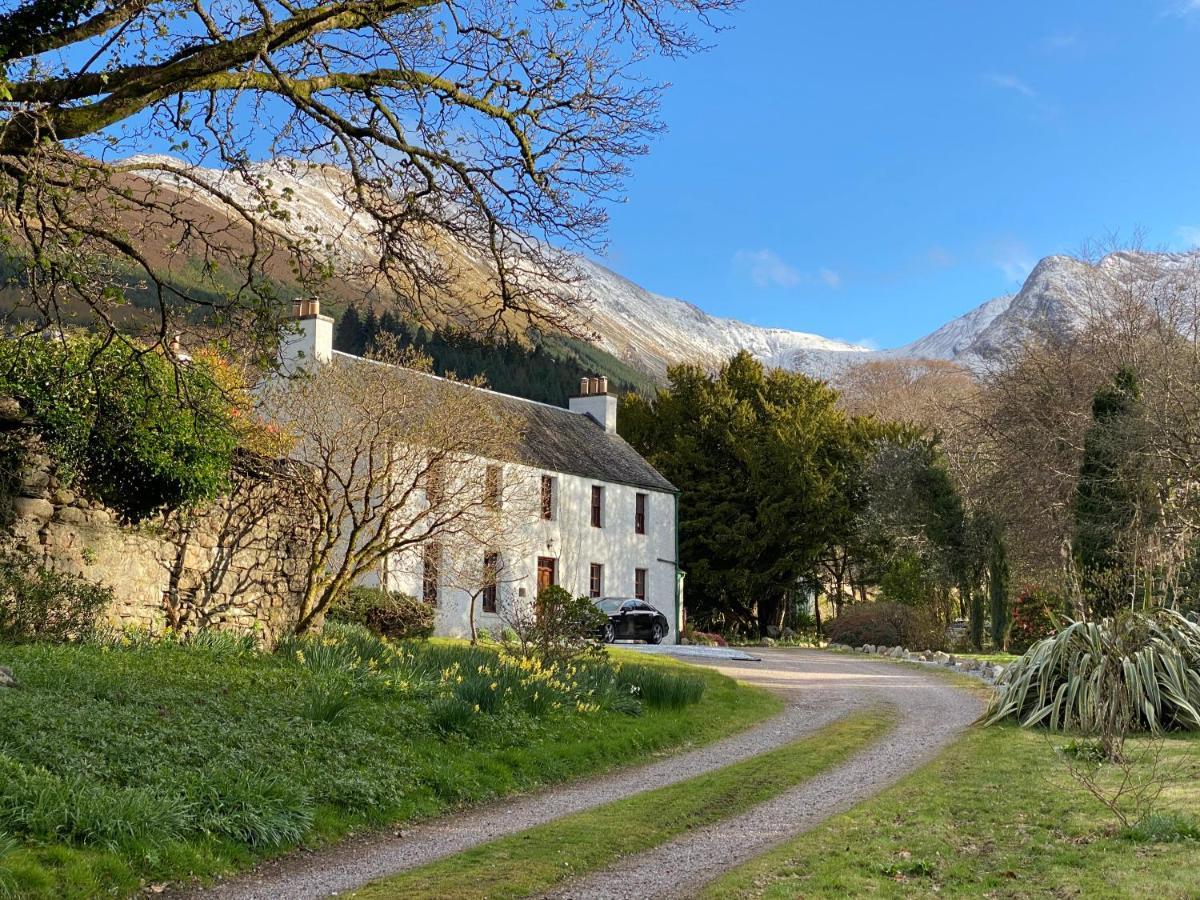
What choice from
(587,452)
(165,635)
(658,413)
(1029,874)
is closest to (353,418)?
(165,635)

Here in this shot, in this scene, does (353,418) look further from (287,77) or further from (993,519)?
(993,519)

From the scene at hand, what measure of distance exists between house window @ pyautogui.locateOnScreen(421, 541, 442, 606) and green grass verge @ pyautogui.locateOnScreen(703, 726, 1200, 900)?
45.7 feet

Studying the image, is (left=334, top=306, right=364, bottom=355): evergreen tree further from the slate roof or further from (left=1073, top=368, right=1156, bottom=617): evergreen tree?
(left=1073, top=368, right=1156, bottom=617): evergreen tree

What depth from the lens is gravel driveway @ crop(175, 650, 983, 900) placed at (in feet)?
23.8

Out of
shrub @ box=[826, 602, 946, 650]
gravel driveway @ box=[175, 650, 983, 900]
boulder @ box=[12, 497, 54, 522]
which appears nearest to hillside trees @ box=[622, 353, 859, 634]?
shrub @ box=[826, 602, 946, 650]

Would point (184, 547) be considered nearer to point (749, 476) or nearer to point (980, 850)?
point (980, 850)

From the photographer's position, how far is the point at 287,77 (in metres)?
9.23

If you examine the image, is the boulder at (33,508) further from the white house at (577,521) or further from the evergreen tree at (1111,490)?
the evergreen tree at (1111,490)

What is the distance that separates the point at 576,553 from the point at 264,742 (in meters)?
25.3

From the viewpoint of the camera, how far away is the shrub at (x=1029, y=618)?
33.2 m

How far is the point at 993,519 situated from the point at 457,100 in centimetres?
2776

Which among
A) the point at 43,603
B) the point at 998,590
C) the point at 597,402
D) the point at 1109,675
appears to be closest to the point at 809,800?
the point at 1109,675

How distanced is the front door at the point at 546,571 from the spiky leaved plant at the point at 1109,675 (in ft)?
64.5

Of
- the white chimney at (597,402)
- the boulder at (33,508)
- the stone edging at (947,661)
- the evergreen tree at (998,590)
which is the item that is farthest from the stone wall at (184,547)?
the white chimney at (597,402)
